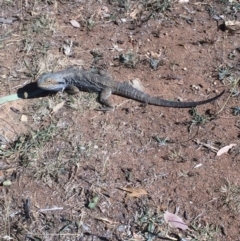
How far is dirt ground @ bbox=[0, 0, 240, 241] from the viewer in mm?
5477

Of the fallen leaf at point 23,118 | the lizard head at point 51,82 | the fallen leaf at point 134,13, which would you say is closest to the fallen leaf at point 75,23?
the fallen leaf at point 134,13

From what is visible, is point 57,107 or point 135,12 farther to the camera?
point 135,12

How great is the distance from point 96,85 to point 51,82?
56cm

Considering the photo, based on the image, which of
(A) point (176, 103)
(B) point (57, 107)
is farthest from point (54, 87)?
(A) point (176, 103)

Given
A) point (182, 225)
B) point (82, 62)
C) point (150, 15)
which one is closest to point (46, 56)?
point (82, 62)

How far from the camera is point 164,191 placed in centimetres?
565

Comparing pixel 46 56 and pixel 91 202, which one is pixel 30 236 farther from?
pixel 46 56

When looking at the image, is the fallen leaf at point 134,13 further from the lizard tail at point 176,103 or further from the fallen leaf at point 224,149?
the fallen leaf at point 224,149

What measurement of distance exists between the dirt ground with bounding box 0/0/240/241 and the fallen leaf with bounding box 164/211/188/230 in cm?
4

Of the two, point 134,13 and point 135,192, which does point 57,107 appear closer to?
point 135,192

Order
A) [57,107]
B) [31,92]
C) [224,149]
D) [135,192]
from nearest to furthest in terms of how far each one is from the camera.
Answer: [135,192], [224,149], [57,107], [31,92]

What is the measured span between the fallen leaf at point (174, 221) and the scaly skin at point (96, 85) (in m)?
1.52

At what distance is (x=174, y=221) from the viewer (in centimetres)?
539

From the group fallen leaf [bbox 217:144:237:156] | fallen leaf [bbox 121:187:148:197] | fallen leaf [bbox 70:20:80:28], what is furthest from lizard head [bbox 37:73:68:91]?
fallen leaf [bbox 217:144:237:156]
